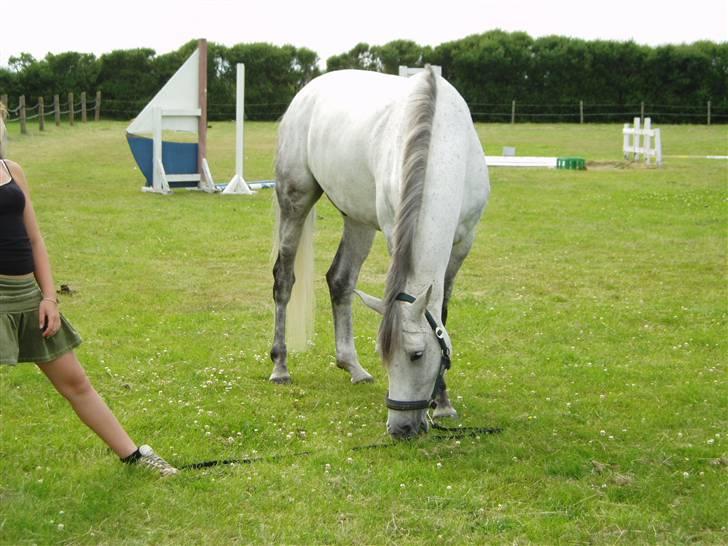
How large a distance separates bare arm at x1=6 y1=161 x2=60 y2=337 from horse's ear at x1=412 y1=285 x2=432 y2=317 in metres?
1.73

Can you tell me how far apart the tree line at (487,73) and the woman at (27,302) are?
3562cm

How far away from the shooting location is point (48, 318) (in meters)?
4.00

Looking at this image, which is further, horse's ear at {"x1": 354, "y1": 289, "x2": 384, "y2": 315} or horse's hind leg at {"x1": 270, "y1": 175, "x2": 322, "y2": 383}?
horse's hind leg at {"x1": 270, "y1": 175, "x2": 322, "y2": 383}

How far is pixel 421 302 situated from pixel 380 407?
4.72ft

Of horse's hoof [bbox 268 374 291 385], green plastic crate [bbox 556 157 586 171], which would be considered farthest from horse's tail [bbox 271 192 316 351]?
green plastic crate [bbox 556 157 586 171]

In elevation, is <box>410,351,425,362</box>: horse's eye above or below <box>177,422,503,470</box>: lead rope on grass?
above

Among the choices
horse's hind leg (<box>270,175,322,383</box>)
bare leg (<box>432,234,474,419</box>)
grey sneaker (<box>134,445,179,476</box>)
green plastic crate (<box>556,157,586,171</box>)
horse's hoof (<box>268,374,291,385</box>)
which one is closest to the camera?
grey sneaker (<box>134,445,179,476</box>)

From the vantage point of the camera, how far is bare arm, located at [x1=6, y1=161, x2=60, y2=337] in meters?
4.00

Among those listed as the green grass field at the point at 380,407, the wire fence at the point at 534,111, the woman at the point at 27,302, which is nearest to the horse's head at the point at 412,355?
the green grass field at the point at 380,407

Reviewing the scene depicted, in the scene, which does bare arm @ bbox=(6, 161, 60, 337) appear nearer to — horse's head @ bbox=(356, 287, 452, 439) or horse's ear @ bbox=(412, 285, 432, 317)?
horse's head @ bbox=(356, 287, 452, 439)

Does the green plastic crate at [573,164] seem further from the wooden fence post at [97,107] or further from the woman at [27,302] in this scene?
the wooden fence post at [97,107]

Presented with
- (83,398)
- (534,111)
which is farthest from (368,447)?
(534,111)

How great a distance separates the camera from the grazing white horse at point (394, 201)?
462 cm

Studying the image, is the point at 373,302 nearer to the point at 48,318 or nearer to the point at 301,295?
the point at 48,318
